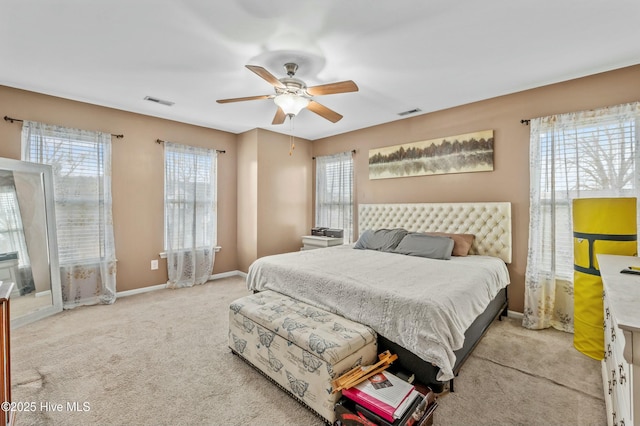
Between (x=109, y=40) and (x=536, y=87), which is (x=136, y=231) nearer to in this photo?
(x=109, y=40)

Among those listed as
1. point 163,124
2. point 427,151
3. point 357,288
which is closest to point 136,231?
point 163,124

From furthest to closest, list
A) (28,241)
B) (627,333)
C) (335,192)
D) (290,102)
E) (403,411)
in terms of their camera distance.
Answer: (335,192) < (28,241) < (290,102) < (403,411) < (627,333)

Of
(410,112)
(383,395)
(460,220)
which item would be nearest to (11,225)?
(383,395)

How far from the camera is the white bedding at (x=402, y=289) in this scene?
180 centimetres

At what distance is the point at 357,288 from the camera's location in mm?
2211

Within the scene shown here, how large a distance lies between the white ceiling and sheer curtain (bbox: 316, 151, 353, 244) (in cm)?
182

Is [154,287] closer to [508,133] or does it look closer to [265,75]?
[265,75]

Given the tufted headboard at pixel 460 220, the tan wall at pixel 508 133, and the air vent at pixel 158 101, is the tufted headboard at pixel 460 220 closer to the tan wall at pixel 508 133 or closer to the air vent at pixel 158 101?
the tan wall at pixel 508 133

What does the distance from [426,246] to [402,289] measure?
Result: 1.43m

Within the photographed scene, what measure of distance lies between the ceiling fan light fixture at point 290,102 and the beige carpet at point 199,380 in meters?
2.36

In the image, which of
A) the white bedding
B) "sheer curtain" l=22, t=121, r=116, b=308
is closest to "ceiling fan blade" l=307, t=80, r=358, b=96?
the white bedding

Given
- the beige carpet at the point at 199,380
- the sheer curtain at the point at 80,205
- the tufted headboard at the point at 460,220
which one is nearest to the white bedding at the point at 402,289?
the tufted headboard at the point at 460,220

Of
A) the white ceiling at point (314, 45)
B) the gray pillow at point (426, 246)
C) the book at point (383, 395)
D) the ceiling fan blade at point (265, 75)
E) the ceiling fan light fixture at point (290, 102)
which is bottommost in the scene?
the book at point (383, 395)

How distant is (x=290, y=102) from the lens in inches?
106
